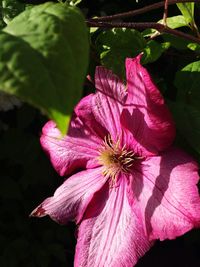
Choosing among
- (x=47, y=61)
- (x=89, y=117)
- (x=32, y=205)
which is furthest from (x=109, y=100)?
(x=32, y=205)

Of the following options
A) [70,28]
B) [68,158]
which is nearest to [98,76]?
[68,158]

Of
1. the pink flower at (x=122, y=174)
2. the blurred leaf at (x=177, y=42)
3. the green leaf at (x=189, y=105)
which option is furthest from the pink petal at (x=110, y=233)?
the blurred leaf at (x=177, y=42)

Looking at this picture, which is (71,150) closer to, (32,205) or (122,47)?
(122,47)

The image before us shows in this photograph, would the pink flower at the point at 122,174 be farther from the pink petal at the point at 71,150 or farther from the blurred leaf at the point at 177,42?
the blurred leaf at the point at 177,42

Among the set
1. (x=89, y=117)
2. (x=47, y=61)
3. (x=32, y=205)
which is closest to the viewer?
(x=47, y=61)

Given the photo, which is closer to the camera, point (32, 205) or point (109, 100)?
point (109, 100)

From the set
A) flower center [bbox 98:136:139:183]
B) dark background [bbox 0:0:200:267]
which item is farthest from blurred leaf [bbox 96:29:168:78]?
dark background [bbox 0:0:200:267]

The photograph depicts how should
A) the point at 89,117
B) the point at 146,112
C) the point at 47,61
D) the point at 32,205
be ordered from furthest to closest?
the point at 32,205
the point at 89,117
the point at 146,112
the point at 47,61
